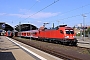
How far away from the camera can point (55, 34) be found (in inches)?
1682

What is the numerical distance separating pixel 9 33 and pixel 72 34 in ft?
248

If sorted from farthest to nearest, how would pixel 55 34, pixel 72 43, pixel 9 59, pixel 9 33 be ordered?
pixel 9 33
pixel 55 34
pixel 72 43
pixel 9 59

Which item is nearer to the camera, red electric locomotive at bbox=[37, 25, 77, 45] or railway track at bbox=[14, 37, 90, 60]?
railway track at bbox=[14, 37, 90, 60]

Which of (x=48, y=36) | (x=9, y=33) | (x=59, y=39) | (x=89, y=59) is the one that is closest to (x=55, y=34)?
(x=59, y=39)

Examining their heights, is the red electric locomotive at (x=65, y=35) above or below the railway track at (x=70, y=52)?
above

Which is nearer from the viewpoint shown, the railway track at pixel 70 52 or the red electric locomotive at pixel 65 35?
the railway track at pixel 70 52

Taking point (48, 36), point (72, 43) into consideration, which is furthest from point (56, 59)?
point (48, 36)

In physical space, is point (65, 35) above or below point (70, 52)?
above

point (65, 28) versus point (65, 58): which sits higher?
point (65, 28)

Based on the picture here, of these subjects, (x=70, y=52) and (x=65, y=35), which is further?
(x=65, y=35)

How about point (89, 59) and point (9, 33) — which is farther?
point (9, 33)

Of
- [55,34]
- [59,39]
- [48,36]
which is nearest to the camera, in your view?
[59,39]

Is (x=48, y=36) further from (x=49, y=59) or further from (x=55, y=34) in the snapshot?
(x=49, y=59)

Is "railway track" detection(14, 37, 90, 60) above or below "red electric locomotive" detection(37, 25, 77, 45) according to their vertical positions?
below
